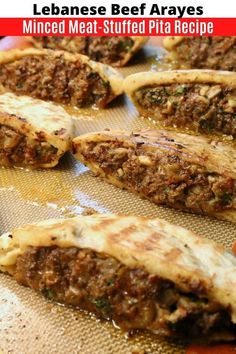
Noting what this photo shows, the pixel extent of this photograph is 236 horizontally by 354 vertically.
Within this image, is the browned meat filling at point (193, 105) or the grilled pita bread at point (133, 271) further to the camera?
the browned meat filling at point (193, 105)

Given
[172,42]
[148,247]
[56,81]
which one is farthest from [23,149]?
[172,42]

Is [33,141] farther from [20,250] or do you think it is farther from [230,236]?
[230,236]

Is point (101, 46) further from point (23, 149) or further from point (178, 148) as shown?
point (178, 148)

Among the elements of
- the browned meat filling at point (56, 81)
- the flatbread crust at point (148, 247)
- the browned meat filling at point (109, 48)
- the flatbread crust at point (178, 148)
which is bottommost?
the flatbread crust at point (148, 247)

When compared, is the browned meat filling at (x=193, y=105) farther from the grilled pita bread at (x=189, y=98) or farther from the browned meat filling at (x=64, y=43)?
the browned meat filling at (x=64, y=43)

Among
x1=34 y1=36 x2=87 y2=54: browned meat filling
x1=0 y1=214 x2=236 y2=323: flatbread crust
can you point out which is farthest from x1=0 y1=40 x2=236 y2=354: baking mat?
x1=34 y1=36 x2=87 y2=54: browned meat filling

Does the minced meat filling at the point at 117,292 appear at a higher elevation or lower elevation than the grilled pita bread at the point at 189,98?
lower

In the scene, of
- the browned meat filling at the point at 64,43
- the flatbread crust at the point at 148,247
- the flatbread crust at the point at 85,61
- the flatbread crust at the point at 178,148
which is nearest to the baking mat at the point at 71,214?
the flatbread crust at the point at 178,148

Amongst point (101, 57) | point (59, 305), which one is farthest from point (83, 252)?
point (101, 57)
